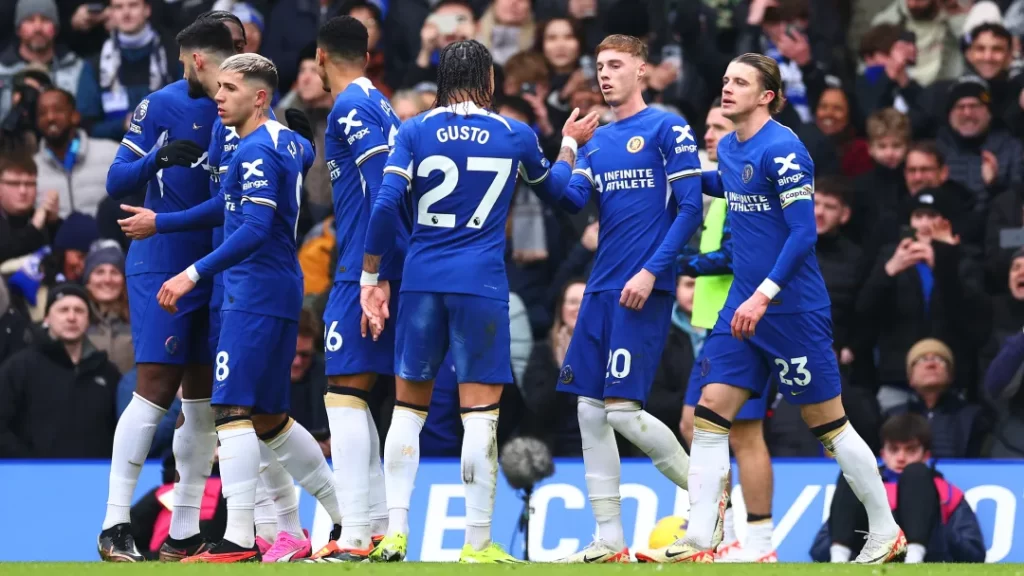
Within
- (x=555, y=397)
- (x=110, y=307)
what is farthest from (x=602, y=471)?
(x=110, y=307)

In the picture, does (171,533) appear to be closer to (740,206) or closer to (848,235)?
(740,206)

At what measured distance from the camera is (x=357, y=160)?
32.0 ft

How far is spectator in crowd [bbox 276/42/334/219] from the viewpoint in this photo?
1544 cm

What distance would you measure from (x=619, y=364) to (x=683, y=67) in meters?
6.86

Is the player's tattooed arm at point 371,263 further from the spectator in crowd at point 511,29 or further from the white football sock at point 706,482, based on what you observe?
the spectator in crowd at point 511,29

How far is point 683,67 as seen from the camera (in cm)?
1625

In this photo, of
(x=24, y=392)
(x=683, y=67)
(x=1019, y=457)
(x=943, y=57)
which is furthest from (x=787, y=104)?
(x=24, y=392)

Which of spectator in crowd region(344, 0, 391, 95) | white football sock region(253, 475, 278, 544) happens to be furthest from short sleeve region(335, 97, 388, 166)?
spectator in crowd region(344, 0, 391, 95)

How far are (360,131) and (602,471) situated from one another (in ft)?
7.77

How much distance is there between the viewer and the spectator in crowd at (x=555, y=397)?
45.0 feet

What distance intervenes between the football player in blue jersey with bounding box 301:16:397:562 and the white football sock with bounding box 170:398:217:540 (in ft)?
3.60

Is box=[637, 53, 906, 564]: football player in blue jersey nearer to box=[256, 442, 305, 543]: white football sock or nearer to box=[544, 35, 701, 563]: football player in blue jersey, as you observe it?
box=[544, 35, 701, 563]: football player in blue jersey

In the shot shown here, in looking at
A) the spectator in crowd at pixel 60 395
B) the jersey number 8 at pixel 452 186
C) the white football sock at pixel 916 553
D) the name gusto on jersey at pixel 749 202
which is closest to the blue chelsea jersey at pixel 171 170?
the jersey number 8 at pixel 452 186

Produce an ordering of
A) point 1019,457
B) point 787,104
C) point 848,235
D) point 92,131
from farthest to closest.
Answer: point 92,131 < point 787,104 < point 848,235 < point 1019,457
